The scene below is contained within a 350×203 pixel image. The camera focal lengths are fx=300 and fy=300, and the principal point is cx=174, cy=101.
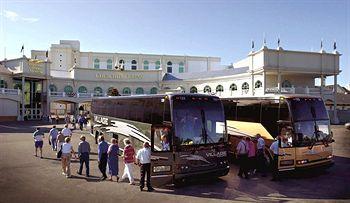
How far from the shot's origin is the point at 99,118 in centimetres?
2256

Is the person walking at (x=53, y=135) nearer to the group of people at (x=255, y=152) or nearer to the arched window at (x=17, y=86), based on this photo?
the group of people at (x=255, y=152)

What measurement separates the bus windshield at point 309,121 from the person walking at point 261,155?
1497 millimetres

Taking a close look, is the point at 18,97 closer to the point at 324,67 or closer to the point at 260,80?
the point at 260,80

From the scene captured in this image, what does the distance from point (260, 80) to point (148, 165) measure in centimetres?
3757

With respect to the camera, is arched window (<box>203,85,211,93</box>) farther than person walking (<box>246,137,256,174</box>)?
Yes

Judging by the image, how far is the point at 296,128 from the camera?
1295 centimetres

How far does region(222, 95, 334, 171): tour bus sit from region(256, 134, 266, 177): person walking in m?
0.38

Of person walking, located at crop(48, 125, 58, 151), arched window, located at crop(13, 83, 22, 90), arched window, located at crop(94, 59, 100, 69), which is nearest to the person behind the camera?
person walking, located at crop(48, 125, 58, 151)

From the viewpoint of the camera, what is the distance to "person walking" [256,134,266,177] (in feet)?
43.8

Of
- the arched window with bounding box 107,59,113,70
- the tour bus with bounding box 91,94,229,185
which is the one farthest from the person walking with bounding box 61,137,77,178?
the arched window with bounding box 107,59,113,70

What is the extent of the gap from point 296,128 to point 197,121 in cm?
456

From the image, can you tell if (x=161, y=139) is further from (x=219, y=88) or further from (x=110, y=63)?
(x=110, y=63)

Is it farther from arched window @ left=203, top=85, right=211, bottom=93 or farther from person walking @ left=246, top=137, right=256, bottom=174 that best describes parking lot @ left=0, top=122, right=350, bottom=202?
arched window @ left=203, top=85, right=211, bottom=93

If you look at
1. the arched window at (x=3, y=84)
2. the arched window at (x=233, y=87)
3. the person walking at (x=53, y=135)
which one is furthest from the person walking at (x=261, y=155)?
the arched window at (x=3, y=84)
